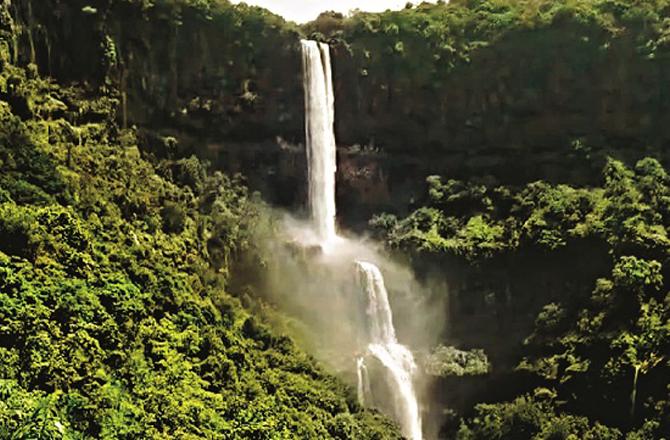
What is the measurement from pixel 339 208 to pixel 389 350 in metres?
6.86

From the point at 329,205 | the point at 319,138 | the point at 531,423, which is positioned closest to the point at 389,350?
the point at 531,423

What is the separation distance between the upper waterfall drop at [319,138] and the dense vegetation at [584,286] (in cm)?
206

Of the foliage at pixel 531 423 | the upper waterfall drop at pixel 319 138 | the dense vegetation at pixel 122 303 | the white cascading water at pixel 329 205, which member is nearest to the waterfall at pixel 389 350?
the white cascading water at pixel 329 205

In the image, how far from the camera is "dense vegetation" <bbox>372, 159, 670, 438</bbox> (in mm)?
30984

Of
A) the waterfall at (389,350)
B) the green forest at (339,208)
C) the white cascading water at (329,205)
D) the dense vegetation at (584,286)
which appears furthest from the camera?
the white cascading water at (329,205)

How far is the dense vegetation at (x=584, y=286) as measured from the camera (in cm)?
3098

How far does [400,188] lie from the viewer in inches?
1545

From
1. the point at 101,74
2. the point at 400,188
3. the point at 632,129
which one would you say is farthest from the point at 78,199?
the point at 632,129

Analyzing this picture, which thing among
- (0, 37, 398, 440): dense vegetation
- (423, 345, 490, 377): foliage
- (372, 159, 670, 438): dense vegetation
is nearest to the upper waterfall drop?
(372, 159, 670, 438): dense vegetation

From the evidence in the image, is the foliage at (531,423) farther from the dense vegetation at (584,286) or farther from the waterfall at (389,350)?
the waterfall at (389,350)

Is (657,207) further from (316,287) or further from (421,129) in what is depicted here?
(316,287)

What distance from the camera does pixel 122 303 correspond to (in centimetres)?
2550

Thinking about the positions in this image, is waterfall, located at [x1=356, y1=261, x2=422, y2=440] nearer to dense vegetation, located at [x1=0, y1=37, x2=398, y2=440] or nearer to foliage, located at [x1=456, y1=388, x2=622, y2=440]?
foliage, located at [x1=456, y1=388, x2=622, y2=440]

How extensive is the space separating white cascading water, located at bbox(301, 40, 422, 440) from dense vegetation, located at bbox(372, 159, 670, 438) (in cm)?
202
